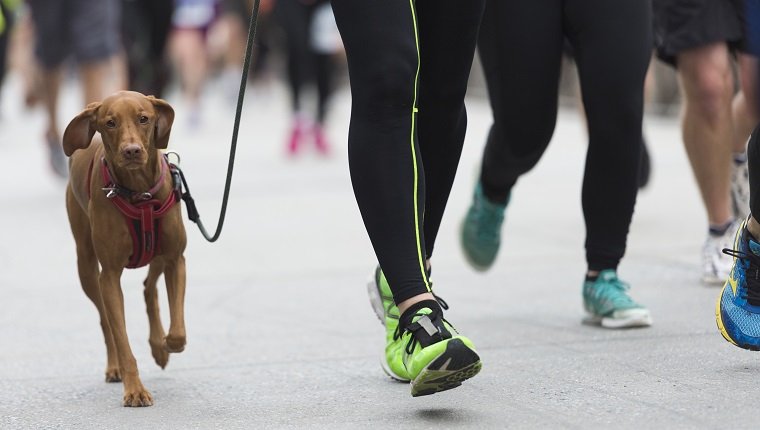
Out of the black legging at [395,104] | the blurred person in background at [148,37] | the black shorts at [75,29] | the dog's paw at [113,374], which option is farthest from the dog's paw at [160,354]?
the blurred person in background at [148,37]

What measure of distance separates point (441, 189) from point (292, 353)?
80 centimetres

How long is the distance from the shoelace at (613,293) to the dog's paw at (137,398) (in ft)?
4.81

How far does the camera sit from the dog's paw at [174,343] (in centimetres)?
371

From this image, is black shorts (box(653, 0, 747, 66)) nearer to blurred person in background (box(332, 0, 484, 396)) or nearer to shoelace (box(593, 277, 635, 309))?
shoelace (box(593, 277, 635, 309))

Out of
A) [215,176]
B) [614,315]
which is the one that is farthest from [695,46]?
[215,176]

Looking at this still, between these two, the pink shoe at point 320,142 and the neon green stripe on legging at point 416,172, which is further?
the pink shoe at point 320,142

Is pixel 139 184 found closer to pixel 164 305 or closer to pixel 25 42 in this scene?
pixel 164 305

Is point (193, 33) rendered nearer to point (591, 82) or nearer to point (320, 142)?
point (320, 142)

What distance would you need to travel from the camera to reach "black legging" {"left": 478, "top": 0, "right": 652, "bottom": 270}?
13.5 ft

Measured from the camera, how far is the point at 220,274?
5.91 meters

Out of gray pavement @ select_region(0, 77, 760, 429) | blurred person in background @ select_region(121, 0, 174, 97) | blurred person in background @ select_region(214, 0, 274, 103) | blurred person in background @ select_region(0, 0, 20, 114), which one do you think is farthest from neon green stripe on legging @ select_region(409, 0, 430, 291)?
blurred person in background @ select_region(214, 0, 274, 103)

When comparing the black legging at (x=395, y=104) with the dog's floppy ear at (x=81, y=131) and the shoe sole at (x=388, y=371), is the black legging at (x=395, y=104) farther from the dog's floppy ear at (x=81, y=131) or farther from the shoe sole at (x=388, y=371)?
the dog's floppy ear at (x=81, y=131)

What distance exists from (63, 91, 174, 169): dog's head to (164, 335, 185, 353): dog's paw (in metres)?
0.50

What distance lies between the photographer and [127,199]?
11.6 ft
